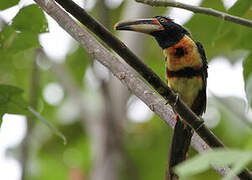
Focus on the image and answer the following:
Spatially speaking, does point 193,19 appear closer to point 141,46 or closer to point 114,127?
point 114,127

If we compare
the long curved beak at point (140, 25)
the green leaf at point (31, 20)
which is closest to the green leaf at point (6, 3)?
the green leaf at point (31, 20)

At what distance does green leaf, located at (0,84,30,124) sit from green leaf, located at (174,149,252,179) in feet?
4.14

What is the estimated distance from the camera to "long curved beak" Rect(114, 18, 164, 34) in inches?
102

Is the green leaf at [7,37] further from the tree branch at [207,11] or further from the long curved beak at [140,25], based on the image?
the tree branch at [207,11]

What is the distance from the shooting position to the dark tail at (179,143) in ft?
8.95

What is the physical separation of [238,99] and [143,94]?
8.14ft

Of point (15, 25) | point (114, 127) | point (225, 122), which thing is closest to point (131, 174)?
point (114, 127)

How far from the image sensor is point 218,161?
95 centimetres

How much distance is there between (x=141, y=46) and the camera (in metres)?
4.59

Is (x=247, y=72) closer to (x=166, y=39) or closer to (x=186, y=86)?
(x=186, y=86)

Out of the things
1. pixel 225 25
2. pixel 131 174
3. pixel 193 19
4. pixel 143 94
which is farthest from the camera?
pixel 131 174

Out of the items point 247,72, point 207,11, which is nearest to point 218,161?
point 207,11

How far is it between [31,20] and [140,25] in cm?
90

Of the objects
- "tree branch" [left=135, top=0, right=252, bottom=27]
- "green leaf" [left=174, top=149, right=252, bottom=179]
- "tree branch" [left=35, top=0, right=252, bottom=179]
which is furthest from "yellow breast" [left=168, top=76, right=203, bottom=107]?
"green leaf" [left=174, top=149, right=252, bottom=179]
